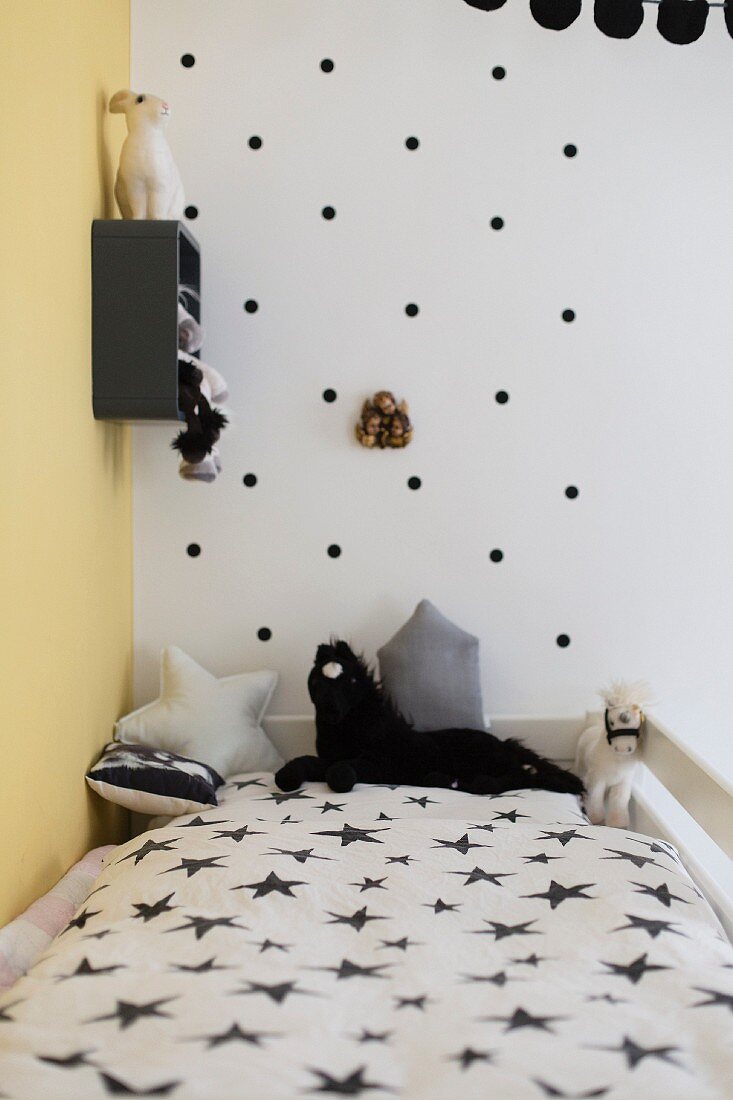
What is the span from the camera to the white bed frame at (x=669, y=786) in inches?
57.2

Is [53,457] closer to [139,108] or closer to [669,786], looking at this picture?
[139,108]

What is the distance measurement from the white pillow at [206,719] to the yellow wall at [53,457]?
3.1 inches

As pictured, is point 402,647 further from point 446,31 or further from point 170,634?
point 446,31

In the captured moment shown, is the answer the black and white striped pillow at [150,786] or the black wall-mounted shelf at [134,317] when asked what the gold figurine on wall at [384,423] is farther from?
the black and white striped pillow at [150,786]

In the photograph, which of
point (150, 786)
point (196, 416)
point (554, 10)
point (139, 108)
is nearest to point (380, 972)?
point (150, 786)

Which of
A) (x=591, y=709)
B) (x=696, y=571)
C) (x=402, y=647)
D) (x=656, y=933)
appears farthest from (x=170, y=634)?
(x=656, y=933)

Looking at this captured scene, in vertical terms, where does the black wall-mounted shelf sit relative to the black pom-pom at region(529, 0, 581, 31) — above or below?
below

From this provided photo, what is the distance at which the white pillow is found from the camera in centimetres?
187

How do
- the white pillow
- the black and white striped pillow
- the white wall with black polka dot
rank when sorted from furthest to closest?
the white wall with black polka dot
the white pillow
the black and white striped pillow

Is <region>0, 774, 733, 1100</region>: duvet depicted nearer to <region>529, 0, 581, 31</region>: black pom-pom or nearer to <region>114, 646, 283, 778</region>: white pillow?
<region>114, 646, 283, 778</region>: white pillow

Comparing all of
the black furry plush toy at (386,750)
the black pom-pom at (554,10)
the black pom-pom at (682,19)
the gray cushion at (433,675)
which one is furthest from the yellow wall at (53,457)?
the black pom-pom at (682,19)

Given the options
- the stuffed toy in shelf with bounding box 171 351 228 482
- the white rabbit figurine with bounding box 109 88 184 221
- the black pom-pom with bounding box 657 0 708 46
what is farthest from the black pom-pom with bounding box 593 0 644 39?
the stuffed toy in shelf with bounding box 171 351 228 482

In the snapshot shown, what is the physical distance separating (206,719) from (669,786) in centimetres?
83

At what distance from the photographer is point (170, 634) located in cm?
204
